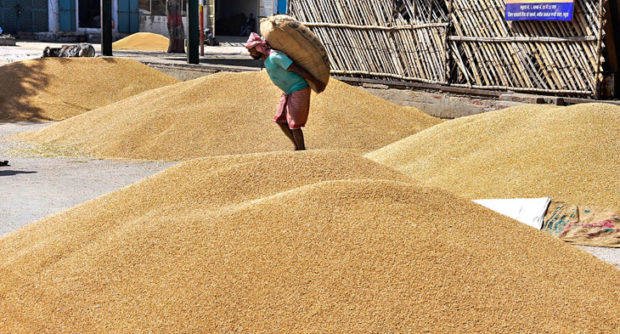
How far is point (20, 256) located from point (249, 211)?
1.26 m

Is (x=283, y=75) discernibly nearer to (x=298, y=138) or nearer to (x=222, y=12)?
(x=298, y=138)

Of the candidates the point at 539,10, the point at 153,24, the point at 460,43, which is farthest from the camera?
the point at 153,24

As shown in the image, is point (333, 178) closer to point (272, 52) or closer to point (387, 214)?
point (387, 214)

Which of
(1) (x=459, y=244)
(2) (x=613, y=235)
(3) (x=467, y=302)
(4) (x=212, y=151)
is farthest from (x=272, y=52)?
(3) (x=467, y=302)

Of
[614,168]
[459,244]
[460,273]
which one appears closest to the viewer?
[460,273]

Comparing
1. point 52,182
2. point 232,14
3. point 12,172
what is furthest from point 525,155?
point 232,14

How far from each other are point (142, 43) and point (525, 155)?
75.4 ft

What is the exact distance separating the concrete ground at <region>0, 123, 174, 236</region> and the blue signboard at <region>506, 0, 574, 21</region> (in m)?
5.11

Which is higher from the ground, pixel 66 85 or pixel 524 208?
pixel 524 208

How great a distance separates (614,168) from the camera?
6488 mm

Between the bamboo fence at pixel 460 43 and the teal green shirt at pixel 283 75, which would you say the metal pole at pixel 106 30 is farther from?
the teal green shirt at pixel 283 75

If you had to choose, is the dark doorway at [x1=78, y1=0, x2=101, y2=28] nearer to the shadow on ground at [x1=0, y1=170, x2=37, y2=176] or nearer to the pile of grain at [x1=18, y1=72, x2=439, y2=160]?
the pile of grain at [x1=18, y1=72, x2=439, y2=160]

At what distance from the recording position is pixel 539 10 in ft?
33.9

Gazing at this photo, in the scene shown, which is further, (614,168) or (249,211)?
(614,168)
